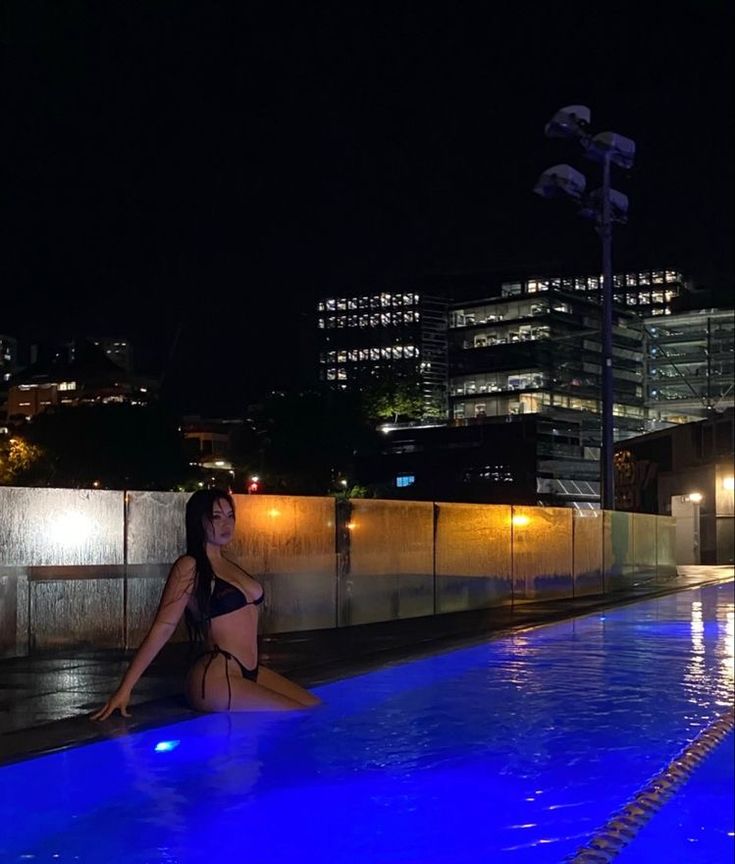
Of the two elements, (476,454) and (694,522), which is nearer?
(694,522)

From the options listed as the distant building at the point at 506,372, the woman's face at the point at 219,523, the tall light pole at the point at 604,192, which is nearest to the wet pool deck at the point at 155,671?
the woman's face at the point at 219,523

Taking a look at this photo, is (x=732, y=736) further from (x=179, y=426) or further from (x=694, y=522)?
(x=179, y=426)

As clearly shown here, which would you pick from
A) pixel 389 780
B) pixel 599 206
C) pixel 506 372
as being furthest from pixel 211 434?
pixel 389 780

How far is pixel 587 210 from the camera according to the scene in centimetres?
2641

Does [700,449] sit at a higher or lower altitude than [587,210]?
lower

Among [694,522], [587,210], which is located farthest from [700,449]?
[587,210]

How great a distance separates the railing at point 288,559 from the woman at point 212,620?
399cm

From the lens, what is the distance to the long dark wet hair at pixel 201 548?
294 inches

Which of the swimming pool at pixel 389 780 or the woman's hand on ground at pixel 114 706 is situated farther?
the woman's hand on ground at pixel 114 706

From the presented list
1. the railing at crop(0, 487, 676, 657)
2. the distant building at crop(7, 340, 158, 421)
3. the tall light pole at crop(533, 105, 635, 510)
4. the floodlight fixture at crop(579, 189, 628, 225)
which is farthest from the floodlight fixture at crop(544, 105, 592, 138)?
the distant building at crop(7, 340, 158, 421)

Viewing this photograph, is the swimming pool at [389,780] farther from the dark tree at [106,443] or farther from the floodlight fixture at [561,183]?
the dark tree at [106,443]

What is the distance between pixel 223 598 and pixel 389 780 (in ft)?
5.59

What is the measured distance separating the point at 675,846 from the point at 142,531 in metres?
8.43

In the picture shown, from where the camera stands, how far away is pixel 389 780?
677 centimetres
